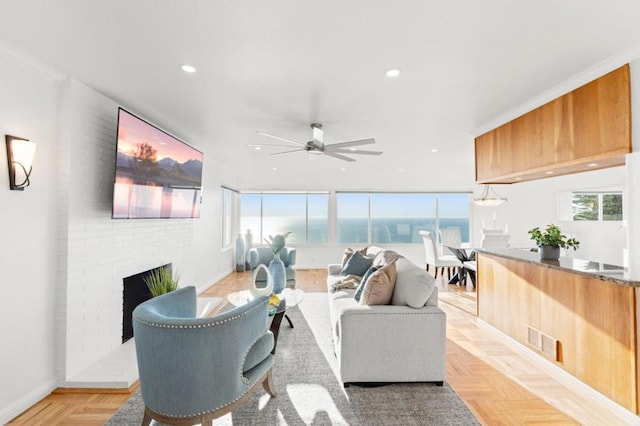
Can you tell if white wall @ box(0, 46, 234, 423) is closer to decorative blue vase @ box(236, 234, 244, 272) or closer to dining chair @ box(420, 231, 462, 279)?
decorative blue vase @ box(236, 234, 244, 272)

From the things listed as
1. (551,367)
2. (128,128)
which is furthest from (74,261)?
(551,367)

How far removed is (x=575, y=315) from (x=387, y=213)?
5975 millimetres

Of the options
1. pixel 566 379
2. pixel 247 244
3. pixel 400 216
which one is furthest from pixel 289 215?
pixel 566 379

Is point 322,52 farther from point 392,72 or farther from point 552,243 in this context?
point 552,243

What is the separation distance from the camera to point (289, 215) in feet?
27.1

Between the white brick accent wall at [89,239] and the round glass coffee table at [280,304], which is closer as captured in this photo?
the white brick accent wall at [89,239]

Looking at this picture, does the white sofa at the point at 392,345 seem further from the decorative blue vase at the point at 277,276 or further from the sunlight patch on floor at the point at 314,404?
the decorative blue vase at the point at 277,276

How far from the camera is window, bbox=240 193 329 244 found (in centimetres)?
809

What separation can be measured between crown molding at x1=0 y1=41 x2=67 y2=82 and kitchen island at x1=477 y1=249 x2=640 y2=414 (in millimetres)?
4294

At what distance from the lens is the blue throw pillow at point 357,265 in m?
4.12

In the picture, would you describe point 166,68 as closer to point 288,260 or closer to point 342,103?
point 342,103

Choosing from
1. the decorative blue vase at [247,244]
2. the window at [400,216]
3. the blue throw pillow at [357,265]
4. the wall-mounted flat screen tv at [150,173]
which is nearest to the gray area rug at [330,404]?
the blue throw pillow at [357,265]

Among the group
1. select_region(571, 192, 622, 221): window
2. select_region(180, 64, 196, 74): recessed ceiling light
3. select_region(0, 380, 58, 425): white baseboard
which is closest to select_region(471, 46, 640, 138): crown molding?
select_region(180, 64, 196, 74): recessed ceiling light

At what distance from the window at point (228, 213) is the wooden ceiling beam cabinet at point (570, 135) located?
17.2 ft
